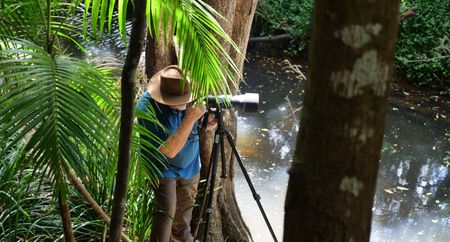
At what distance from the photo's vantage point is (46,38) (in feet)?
5.64

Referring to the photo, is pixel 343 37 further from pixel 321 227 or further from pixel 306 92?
pixel 321 227

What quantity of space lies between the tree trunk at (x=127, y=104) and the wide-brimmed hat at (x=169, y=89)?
93 centimetres

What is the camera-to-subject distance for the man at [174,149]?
2377 millimetres

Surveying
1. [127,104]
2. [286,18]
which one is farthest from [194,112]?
[286,18]

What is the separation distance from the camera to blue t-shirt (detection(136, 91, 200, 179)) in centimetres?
246

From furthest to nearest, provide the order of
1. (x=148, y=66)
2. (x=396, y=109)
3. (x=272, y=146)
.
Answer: (x=396, y=109), (x=272, y=146), (x=148, y=66)

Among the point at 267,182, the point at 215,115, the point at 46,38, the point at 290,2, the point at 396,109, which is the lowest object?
the point at 267,182

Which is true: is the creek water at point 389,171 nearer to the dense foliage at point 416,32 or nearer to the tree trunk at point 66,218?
the dense foliage at point 416,32

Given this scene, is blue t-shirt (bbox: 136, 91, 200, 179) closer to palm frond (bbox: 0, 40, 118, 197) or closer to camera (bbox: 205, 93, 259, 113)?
camera (bbox: 205, 93, 259, 113)

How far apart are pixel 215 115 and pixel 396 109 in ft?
19.1

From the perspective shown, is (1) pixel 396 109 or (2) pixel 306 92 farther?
(1) pixel 396 109

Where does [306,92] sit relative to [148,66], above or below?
above

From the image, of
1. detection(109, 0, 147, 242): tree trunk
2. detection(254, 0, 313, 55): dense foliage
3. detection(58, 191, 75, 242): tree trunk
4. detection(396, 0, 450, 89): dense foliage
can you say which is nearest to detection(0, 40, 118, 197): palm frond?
detection(109, 0, 147, 242): tree trunk

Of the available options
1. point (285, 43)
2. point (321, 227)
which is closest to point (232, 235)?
point (321, 227)
